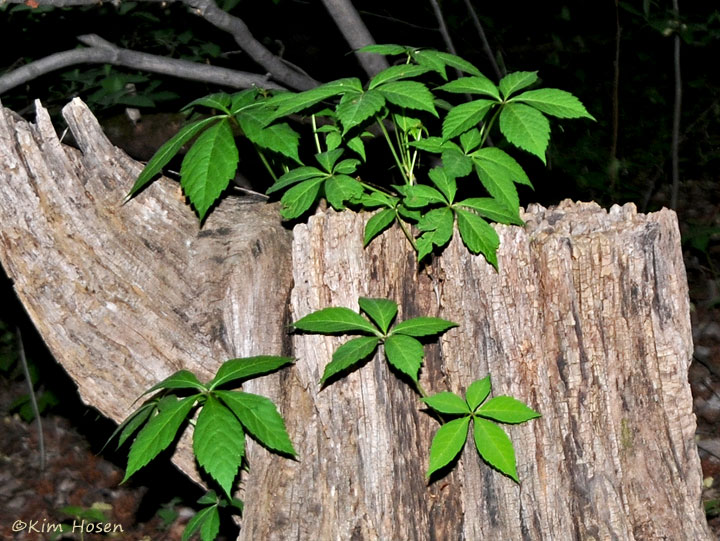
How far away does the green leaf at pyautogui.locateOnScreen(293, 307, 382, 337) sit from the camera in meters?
1.69

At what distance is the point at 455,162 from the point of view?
1.76m

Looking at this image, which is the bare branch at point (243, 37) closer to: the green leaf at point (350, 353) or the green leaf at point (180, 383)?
the green leaf at point (180, 383)

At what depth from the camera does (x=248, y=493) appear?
1866 millimetres

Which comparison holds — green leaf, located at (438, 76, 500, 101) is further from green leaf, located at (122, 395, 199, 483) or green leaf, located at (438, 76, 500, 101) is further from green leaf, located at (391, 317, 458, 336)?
green leaf, located at (122, 395, 199, 483)

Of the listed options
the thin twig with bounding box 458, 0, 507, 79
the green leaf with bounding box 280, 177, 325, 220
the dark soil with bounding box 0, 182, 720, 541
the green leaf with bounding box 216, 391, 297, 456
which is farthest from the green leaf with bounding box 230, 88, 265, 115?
the dark soil with bounding box 0, 182, 720, 541


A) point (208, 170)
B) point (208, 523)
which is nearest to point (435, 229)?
point (208, 170)

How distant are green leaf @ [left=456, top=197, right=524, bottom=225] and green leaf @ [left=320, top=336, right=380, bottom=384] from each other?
39 cm

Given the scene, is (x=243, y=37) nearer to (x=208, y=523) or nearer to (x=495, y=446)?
(x=208, y=523)

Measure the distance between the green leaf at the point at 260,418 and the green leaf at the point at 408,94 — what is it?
0.74 meters

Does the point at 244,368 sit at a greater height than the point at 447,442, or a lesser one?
greater

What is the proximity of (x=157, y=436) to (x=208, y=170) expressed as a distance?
0.61 metres

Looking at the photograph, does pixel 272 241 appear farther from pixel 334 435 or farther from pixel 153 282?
pixel 334 435

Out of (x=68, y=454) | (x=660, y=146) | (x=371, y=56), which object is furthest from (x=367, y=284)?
(x=660, y=146)

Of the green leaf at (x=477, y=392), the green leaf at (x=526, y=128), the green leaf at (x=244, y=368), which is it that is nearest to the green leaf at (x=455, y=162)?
the green leaf at (x=526, y=128)
